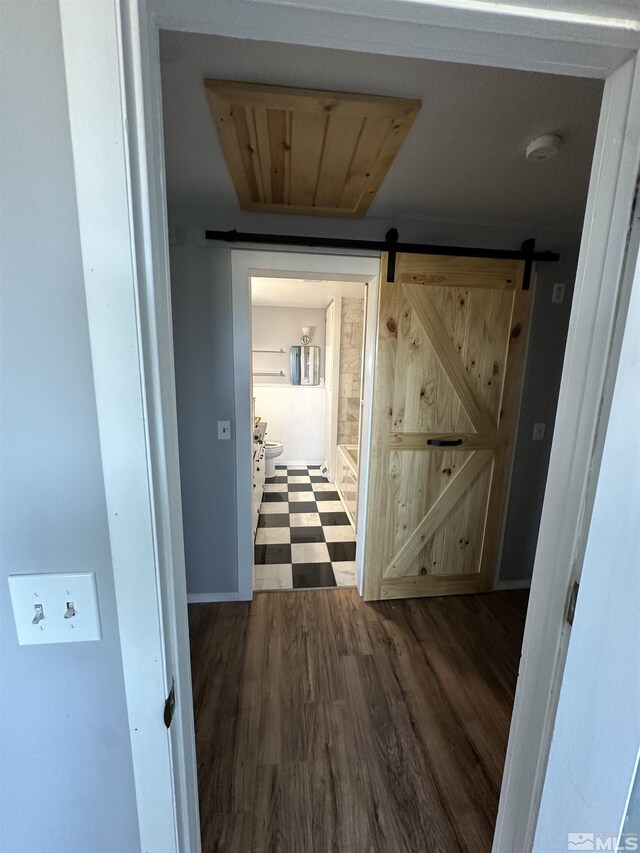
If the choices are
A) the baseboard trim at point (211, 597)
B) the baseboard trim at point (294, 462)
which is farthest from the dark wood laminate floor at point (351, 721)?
the baseboard trim at point (294, 462)

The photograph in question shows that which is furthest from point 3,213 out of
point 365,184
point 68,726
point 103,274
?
point 365,184

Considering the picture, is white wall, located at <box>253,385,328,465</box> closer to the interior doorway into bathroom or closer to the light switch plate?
the interior doorway into bathroom

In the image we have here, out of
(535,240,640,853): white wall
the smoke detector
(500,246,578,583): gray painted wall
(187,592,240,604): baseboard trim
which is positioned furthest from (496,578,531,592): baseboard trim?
the smoke detector

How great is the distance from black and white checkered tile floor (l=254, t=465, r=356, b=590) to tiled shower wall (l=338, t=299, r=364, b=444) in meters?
0.79

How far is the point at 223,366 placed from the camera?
1970mm

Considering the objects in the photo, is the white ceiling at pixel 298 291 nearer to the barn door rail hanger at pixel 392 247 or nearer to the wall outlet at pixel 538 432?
the barn door rail hanger at pixel 392 247

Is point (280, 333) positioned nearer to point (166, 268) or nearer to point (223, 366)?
point (223, 366)

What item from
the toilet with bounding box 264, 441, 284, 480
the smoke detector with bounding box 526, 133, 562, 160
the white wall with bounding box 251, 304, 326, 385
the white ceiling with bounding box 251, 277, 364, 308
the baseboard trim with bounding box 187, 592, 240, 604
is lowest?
the baseboard trim with bounding box 187, 592, 240, 604

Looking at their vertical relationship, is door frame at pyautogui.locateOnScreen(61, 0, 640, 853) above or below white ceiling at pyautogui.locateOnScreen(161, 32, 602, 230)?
below

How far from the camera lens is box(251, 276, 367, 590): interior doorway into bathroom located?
107 inches

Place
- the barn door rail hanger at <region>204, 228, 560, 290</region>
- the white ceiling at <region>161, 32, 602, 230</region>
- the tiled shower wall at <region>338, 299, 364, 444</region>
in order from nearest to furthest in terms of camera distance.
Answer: the white ceiling at <region>161, 32, 602, 230</region> < the barn door rail hanger at <region>204, 228, 560, 290</region> < the tiled shower wall at <region>338, 299, 364, 444</region>

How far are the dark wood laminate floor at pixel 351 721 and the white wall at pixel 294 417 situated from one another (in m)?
2.95

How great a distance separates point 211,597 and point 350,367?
2.92m

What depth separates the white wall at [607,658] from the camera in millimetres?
530
